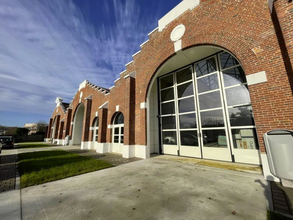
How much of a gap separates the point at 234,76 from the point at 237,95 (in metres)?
0.95

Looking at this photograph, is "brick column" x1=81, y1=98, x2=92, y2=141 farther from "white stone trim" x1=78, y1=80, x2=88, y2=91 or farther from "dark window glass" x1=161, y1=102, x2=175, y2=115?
"dark window glass" x1=161, y1=102, x2=175, y2=115

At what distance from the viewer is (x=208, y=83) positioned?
6871 mm

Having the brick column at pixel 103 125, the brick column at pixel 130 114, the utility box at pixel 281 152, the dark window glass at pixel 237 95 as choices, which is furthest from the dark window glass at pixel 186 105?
the brick column at pixel 103 125


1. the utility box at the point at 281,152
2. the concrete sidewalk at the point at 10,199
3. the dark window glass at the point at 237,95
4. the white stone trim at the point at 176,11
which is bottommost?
the concrete sidewalk at the point at 10,199

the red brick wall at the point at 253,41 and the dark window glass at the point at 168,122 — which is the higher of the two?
the red brick wall at the point at 253,41

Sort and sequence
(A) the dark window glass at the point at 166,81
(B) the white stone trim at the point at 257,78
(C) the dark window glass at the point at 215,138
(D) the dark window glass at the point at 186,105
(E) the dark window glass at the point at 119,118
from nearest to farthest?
1. (B) the white stone trim at the point at 257,78
2. (C) the dark window glass at the point at 215,138
3. (D) the dark window glass at the point at 186,105
4. (A) the dark window glass at the point at 166,81
5. (E) the dark window glass at the point at 119,118

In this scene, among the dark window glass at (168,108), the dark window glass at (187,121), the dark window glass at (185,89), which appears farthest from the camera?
the dark window glass at (168,108)

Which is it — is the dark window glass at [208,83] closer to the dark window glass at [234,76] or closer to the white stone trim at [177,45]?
the dark window glass at [234,76]

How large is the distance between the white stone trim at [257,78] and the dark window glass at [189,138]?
361cm

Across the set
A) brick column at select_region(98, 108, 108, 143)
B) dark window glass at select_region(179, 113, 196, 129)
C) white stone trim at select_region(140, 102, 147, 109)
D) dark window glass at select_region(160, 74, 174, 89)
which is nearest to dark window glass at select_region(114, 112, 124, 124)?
brick column at select_region(98, 108, 108, 143)

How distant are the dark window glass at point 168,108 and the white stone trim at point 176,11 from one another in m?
4.65

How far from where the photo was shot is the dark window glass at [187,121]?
23.4 ft

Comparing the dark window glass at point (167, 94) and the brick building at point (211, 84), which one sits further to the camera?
the dark window glass at point (167, 94)

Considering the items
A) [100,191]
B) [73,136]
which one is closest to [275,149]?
[100,191]
